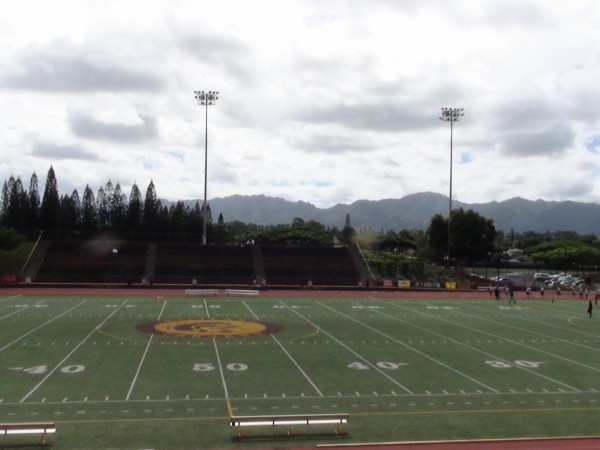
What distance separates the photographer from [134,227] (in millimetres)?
102000

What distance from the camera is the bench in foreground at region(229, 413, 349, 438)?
14.1m

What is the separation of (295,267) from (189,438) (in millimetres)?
51148

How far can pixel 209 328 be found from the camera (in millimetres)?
29578

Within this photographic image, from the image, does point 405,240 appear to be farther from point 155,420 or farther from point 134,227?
point 155,420

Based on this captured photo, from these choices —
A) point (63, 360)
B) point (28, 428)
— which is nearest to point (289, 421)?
point (28, 428)

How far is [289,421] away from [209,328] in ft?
51.0

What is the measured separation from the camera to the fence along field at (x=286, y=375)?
49.9 feet

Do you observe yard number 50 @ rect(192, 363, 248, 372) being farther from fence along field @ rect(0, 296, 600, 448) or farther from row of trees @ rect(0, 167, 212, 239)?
row of trees @ rect(0, 167, 212, 239)

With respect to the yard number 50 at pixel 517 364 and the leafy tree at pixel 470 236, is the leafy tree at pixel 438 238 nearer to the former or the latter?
the leafy tree at pixel 470 236

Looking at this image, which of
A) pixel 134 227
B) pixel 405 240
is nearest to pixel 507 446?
pixel 134 227

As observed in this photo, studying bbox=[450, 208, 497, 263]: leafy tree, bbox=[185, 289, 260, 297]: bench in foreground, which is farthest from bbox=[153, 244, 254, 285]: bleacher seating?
bbox=[450, 208, 497, 263]: leafy tree

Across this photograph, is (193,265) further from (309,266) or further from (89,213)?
(89,213)

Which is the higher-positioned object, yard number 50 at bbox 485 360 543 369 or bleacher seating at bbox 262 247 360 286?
bleacher seating at bbox 262 247 360 286

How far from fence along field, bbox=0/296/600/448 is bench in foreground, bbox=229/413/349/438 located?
30 centimetres
